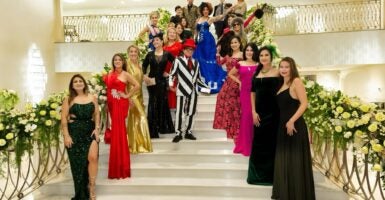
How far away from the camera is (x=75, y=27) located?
15.4 metres

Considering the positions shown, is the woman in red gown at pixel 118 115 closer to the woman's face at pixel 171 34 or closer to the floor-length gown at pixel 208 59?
the woman's face at pixel 171 34

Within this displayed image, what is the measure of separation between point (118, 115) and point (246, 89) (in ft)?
5.98

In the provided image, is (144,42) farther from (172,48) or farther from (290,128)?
(290,128)

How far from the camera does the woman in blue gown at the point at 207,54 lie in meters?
8.18

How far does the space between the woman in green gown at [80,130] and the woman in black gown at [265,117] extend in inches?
79.5

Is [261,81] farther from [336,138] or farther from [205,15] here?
[205,15]

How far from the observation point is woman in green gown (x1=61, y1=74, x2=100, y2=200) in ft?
16.3

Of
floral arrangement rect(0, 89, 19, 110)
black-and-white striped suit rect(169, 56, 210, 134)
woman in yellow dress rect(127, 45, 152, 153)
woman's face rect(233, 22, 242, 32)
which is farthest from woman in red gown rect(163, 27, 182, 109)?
floral arrangement rect(0, 89, 19, 110)

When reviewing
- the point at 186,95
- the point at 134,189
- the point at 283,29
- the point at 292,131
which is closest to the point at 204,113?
the point at 186,95

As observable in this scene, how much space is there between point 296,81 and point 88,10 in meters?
17.2

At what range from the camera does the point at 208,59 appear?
27.4 ft

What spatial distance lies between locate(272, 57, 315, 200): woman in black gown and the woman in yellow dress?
2273 mm

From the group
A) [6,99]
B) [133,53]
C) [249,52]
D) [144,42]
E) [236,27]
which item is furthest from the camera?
[144,42]

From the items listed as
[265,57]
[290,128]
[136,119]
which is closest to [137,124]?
[136,119]
